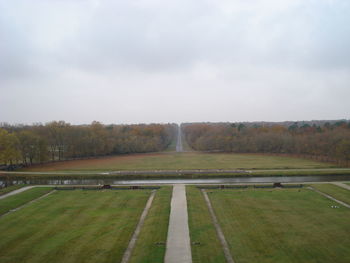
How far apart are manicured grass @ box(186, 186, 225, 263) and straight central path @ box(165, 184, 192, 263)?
374 mm

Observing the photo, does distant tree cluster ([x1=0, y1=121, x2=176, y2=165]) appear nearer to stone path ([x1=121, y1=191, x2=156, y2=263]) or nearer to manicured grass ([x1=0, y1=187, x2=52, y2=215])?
manicured grass ([x1=0, y1=187, x2=52, y2=215])

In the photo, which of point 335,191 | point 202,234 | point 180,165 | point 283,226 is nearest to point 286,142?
point 180,165

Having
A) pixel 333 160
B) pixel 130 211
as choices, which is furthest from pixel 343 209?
pixel 333 160

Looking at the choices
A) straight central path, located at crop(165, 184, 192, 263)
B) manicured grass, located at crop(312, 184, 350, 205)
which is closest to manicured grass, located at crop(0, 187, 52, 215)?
straight central path, located at crop(165, 184, 192, 263)

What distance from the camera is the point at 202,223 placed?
20750 millimetres

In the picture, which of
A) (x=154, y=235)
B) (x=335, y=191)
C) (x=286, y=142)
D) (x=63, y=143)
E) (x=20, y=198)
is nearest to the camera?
(x=154, y=235)

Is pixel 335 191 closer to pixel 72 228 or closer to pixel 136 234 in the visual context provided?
pixel 136 234

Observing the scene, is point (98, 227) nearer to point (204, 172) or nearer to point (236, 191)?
point (236, 191)

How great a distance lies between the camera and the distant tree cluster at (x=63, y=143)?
171ft

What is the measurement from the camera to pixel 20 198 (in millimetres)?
28953

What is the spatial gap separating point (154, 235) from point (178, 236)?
177 centimetres

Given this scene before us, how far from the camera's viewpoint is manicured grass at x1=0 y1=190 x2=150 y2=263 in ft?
53.6

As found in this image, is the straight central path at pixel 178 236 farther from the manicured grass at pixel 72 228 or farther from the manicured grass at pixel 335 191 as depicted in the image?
the manicured grass at pixel 335 191

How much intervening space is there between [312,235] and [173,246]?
33.4 ft
